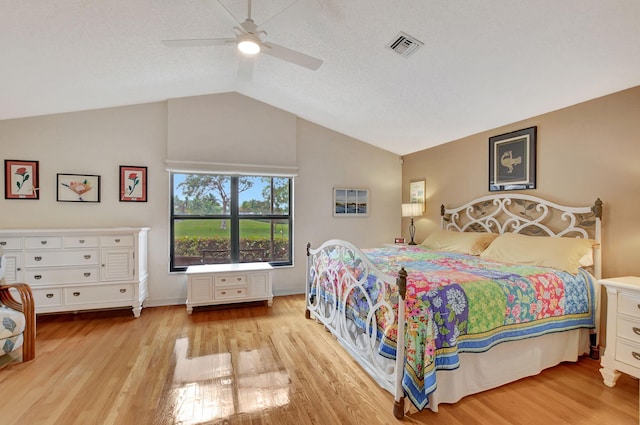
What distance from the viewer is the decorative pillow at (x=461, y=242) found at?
11.0 ft

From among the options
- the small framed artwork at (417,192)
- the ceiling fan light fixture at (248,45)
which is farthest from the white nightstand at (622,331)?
the ceiling fan light fixture at (248,45)

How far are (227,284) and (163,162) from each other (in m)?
1.86

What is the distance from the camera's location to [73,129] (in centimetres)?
359

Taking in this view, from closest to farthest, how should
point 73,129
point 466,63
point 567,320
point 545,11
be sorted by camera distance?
point 545,11 → point 567,320 → point 466,63 → point 73,129

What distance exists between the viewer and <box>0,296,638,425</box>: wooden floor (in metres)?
1.81

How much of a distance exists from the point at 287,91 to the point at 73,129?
2673 mm

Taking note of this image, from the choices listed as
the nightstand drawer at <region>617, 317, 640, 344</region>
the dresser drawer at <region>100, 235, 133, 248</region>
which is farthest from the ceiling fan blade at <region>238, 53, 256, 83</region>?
the nightstand drawer at <region>617, 317, 640, 344</region>

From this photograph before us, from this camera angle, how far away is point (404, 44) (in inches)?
96.4

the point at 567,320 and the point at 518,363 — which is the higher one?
the point at 567,320

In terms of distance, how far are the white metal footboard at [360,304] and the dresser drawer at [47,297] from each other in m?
2.86

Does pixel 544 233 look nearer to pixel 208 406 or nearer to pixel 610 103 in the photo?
pixel 610 103

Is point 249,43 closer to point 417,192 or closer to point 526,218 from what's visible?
point 526,218

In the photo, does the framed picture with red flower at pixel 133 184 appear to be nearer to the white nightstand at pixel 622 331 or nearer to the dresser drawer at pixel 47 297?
the dresser drawer at pixel 47 297

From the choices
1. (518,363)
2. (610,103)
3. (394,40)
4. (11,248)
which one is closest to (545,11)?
(394,40)
